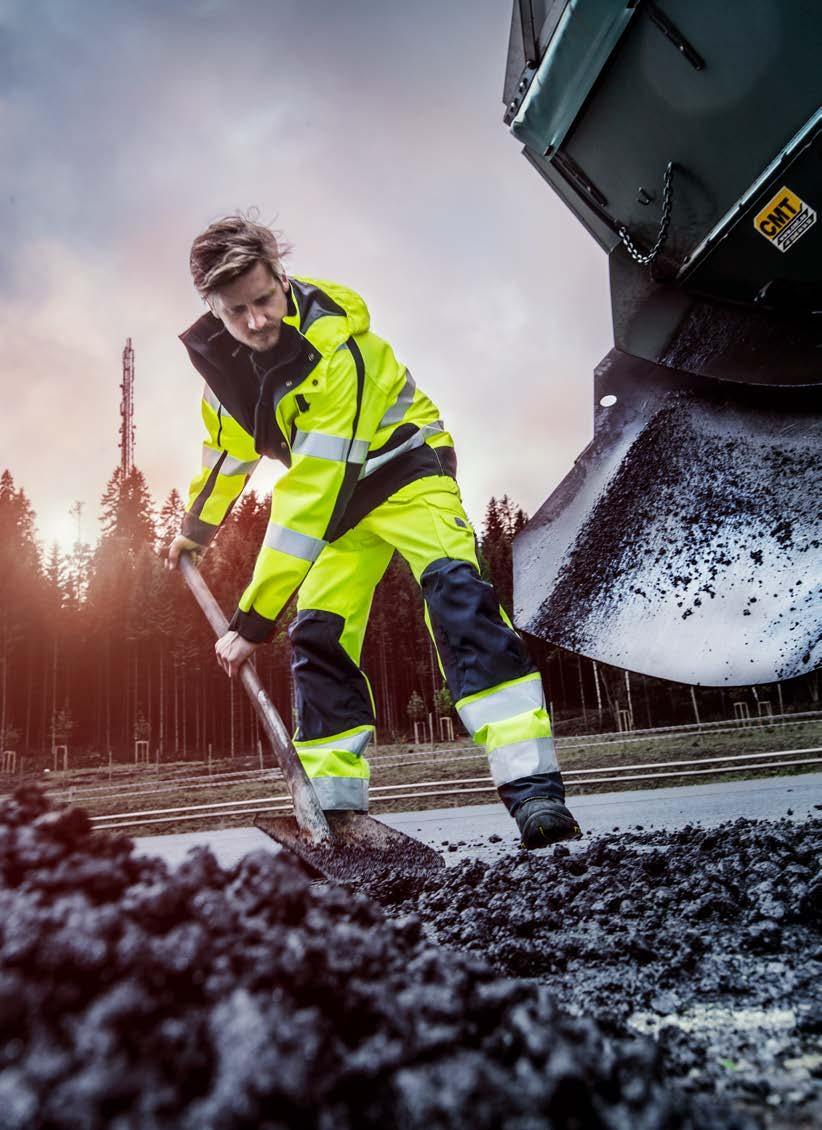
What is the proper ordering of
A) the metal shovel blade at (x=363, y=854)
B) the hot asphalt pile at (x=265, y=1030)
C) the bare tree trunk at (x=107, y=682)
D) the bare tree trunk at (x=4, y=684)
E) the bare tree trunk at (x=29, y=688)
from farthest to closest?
the bare tree trunk at (x=107, y=682) → the bare tree trunk at (x=29, y=688) → the bare tree trunk at (x=4, y=684) → the metal shovel blade at (x=363, y=854) → the hot asphalt pile at (x=265, y=1030)

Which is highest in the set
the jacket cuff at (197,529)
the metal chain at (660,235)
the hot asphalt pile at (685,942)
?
the metal chain at (660,235)

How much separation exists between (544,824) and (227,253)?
7.10 ft

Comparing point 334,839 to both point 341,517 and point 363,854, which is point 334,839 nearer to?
point 363,854

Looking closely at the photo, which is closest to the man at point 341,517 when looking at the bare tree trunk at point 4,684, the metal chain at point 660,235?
the metal chain at point 660,235

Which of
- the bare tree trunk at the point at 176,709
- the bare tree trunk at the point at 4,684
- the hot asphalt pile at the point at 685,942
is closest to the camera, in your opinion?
the hot asphalt pile at the point at 685,942

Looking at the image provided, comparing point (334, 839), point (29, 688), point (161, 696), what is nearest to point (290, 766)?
point (334, 839)

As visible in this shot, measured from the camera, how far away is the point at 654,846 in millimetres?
2262

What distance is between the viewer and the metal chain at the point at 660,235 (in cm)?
260

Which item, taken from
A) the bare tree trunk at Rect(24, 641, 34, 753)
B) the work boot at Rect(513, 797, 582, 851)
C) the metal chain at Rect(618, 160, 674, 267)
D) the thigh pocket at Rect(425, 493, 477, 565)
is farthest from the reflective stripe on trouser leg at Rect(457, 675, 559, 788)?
the bare tree trunk at Rect(24, 641, 34, 753)

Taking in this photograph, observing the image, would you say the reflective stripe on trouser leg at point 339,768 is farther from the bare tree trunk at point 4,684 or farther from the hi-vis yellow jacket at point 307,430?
the bare tree trunk at point 4,684

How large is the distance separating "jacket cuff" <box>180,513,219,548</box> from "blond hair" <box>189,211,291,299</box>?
93 cm

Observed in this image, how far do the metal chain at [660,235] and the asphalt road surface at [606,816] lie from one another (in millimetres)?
2070

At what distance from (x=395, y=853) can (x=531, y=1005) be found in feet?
5.50

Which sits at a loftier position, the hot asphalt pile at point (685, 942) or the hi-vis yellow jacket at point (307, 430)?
the hi-vis yellow jacket at point (307, 430)
